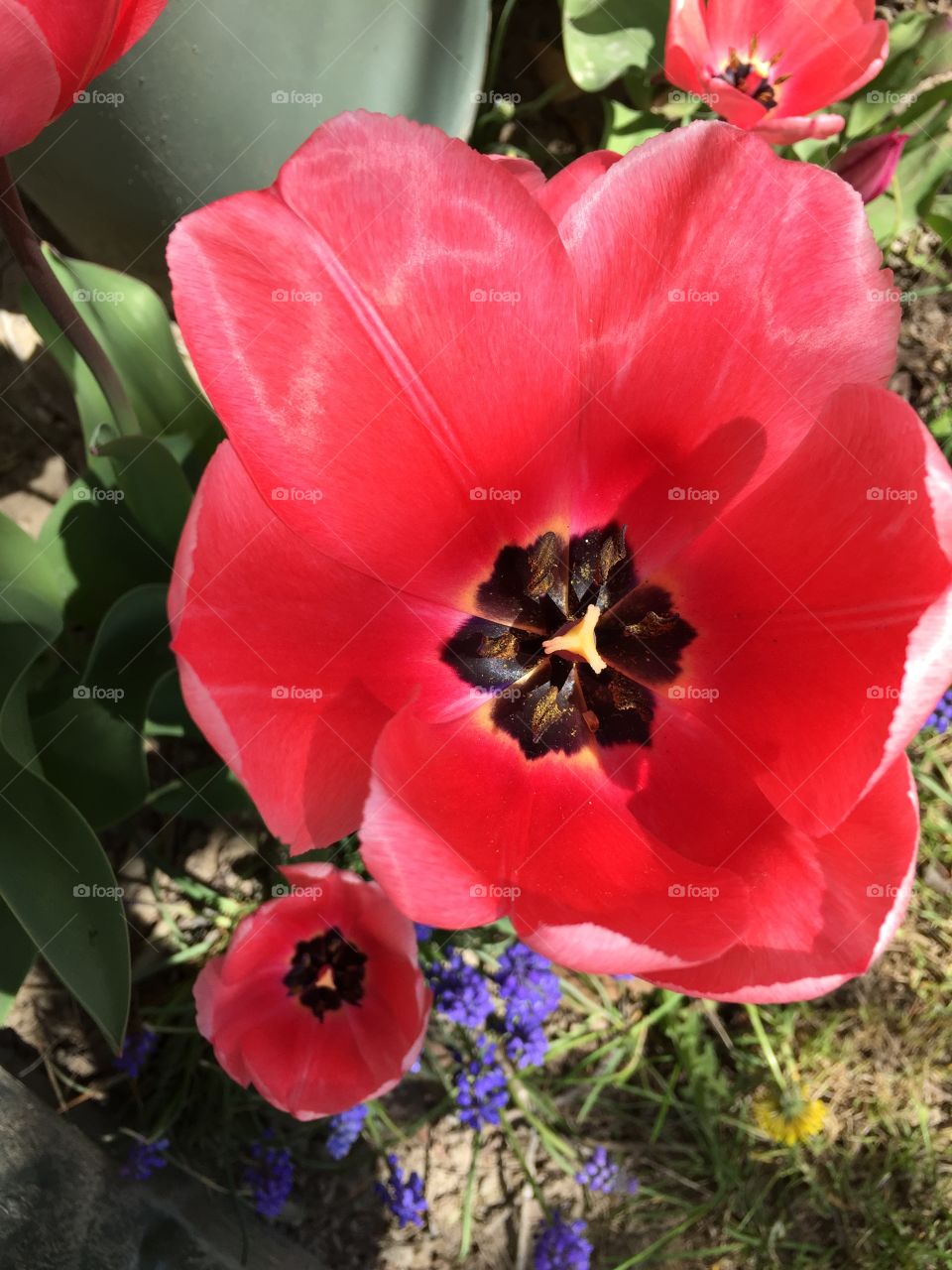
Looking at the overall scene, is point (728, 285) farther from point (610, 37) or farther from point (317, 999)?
point (610, 37)

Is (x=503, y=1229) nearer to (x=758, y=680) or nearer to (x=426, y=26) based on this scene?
(x=758, y=680)

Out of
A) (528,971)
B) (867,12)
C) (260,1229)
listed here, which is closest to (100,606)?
(528,971)

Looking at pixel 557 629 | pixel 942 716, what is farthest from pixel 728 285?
pixel 942 716

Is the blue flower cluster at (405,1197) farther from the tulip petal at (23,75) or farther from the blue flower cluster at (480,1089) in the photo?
the tulip petal at (23,75)

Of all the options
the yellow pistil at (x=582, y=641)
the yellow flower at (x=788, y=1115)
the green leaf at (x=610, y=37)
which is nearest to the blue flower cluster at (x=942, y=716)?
the yellow flower at (x=788, y=1115)

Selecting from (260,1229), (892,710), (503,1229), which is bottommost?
(503,1229)

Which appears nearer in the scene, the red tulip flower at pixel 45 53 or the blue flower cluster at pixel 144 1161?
the red tulip flower at pixel 45 53
